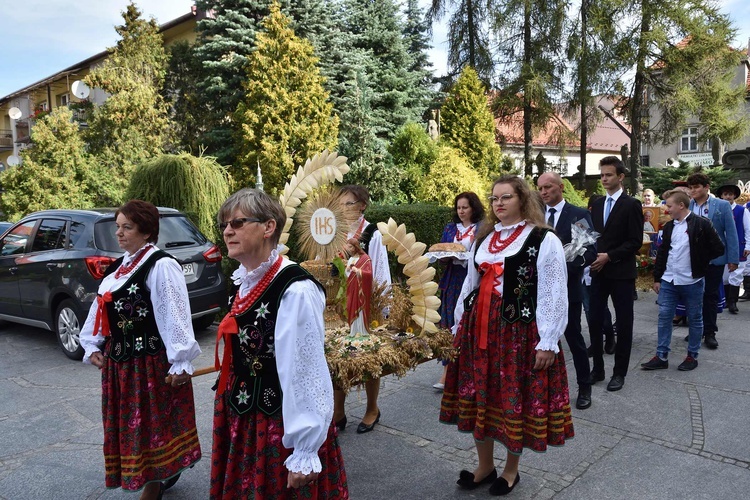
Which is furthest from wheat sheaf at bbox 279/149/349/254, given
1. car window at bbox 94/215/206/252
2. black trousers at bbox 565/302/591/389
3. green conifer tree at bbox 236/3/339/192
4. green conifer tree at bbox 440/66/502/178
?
green conifer tree at bbox 440/66/502/178

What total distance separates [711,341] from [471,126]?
50.8 ft

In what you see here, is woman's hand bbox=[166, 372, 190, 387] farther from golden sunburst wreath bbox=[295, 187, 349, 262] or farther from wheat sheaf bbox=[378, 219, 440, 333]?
wheat sheaf bbox=[378, 219, 440, 333]

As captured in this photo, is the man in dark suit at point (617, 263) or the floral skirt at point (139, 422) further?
the man in dark suit at point (617, 263)

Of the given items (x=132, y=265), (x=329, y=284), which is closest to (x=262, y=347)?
(x=132, y=265)

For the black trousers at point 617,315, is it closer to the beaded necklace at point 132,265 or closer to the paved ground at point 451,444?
the paved ground at point 451,444

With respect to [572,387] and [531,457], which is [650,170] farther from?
[531,457]

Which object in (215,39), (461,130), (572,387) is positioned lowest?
(572,387)

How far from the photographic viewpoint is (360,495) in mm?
3457

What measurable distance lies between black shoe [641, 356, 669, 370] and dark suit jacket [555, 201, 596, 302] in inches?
58.9

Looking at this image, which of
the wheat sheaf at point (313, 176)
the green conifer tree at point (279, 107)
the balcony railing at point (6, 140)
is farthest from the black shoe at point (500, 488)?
the balcony railing at point (6, 140)

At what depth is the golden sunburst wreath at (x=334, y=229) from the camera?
389 centimetres

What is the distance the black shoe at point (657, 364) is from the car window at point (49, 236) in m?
6.79

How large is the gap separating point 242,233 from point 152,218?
1285 millimetres

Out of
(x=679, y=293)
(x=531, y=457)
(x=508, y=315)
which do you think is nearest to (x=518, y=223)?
(x=508, y=315)
